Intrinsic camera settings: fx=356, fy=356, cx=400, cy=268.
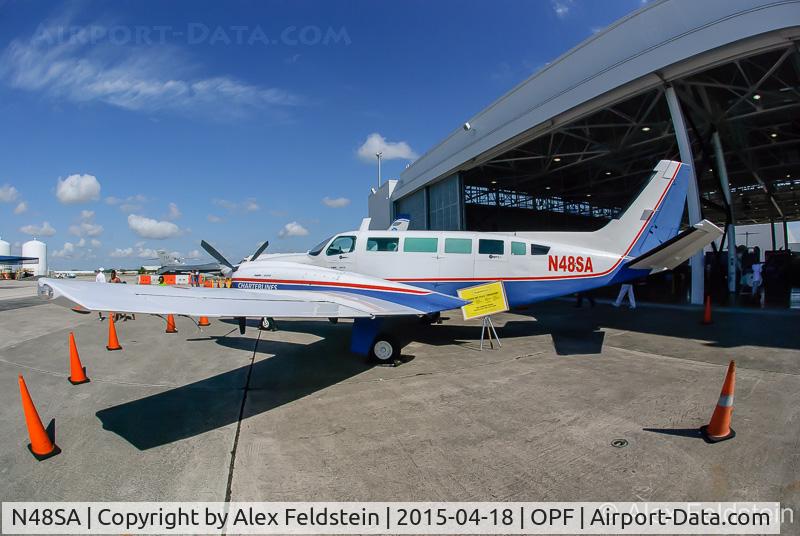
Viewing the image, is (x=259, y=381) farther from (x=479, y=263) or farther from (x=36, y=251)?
(x=36, y=251)

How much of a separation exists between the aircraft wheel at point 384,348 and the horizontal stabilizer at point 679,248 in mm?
5894

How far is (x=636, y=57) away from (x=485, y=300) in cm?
1199

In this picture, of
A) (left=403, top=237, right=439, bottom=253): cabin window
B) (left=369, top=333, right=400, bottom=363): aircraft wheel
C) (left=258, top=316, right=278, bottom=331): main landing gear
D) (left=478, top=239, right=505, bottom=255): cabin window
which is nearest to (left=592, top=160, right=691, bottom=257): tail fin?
(left=478, top=239, right=505, bottom=255): cabin window

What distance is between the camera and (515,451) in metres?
3.71

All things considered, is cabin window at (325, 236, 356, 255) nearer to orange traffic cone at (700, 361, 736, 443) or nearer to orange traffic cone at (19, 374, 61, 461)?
orange traffic cone at (19, 374, 61, 461)

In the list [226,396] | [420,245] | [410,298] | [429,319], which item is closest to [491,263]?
[420,245]

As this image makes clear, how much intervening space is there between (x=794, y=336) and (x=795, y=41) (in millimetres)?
8708

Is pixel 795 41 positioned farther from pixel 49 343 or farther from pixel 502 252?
pixel 49 343

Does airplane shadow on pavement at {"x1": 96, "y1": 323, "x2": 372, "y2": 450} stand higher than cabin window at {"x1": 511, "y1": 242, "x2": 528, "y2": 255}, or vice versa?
cabin window at {"x1": 511, "y1": 242, "x2": 528, "y2": 255}

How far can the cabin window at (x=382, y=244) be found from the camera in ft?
28.3

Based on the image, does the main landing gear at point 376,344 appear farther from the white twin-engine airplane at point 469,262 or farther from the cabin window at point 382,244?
the cabin window at point 382,244

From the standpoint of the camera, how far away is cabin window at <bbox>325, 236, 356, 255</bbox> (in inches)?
344

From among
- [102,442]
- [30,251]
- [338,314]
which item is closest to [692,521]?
[338,314]

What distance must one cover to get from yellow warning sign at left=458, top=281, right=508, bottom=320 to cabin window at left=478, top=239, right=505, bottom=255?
33.3 inches
